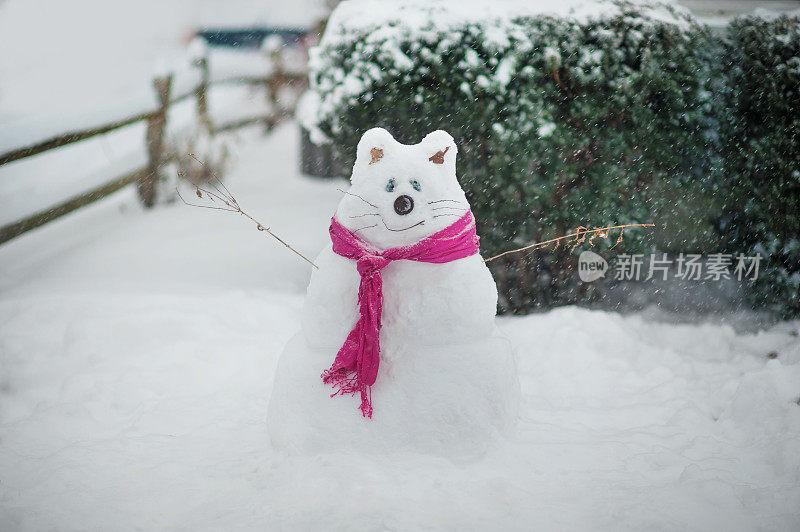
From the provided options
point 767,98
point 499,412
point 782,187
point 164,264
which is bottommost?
point 164,264

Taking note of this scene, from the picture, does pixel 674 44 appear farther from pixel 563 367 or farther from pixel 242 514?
pixel 242 514

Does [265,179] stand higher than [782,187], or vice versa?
[782,187]

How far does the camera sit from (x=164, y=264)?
4.36m

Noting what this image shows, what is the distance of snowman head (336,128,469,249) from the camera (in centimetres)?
202

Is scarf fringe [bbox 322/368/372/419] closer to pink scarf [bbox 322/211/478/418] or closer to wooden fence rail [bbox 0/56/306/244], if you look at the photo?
pink scarf [bbox 322/211/478/418]

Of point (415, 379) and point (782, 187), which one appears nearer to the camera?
point (415, 379)

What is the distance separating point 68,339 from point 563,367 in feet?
9.10

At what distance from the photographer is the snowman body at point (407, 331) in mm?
2041

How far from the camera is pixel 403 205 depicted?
78.9 inches

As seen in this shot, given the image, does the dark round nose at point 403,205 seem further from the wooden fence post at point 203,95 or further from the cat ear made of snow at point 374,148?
the wooden fence post at point 203,95

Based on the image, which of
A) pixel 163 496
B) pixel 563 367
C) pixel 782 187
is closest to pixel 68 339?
pixel 163 496

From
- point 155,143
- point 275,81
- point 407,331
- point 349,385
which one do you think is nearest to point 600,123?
point 407,331

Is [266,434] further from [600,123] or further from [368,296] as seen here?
[600,123]

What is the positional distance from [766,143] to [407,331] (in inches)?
103
